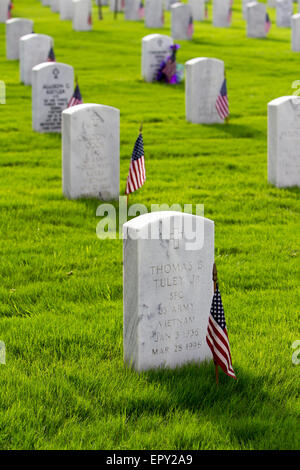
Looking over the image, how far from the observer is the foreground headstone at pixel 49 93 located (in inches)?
588

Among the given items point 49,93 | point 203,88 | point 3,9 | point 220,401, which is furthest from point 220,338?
point 3,9

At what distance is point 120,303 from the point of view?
704 centimetres

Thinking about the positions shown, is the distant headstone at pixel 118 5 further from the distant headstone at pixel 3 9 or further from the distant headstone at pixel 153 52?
the distant headstone at pixel 153 52

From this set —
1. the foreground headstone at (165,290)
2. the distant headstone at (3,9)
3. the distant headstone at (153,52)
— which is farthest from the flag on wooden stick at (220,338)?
the distant headstone at (3,9)

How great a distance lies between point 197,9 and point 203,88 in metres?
21.9

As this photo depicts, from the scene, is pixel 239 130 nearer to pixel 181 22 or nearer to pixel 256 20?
pixel 181 22

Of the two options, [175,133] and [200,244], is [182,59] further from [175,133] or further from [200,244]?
[200,244]

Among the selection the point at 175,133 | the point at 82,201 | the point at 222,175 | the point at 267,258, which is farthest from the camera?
the point at 175,133

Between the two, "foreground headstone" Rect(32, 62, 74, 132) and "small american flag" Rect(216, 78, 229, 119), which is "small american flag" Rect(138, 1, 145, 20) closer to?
"small american flag" Rect(216, 78, 229, 119)

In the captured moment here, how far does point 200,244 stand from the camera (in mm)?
5727

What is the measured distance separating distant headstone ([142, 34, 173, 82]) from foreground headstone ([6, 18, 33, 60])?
4.48 metres

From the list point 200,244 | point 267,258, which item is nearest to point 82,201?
point 267,258

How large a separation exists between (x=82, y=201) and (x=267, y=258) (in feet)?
9.80

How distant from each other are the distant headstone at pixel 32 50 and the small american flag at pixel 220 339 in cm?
1553
